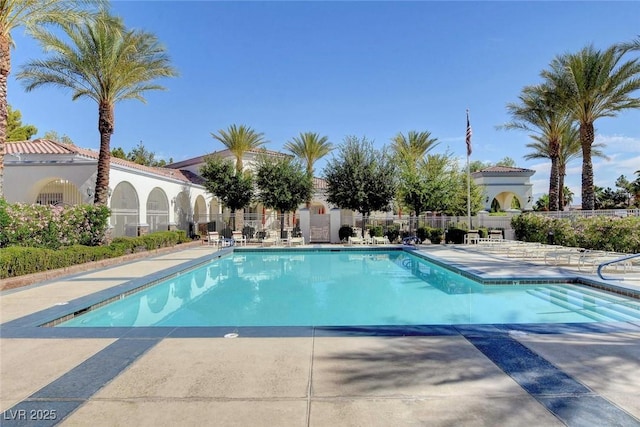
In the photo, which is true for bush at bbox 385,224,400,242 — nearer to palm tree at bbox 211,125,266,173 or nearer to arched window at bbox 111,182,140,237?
palm tree at bbox 211,125,266,173

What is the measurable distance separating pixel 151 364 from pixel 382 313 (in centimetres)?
500

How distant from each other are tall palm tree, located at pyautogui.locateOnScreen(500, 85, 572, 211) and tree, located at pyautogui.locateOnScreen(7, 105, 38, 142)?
40.4m

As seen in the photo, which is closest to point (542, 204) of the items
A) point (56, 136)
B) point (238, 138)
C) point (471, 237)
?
point (471, 237)

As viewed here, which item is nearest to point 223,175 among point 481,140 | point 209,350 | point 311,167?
point 311,167

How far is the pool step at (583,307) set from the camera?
7029 mm

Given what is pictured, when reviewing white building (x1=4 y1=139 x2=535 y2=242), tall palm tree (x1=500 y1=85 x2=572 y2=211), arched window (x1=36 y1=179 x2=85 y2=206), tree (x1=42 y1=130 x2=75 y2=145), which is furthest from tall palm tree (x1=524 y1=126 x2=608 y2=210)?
tree (x1=42 y1=130 x2=75 y2=145)

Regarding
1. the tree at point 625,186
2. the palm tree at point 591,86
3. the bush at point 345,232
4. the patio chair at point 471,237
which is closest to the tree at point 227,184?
the bush at point 345,232

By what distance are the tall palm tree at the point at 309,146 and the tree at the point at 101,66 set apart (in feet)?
51.0

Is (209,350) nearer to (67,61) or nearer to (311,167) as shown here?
(67,61)

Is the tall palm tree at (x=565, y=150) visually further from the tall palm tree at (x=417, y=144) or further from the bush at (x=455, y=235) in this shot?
the bush at (x=455, y=235)

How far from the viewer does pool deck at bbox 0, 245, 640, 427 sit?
320 centimetres

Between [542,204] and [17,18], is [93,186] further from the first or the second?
[542,204]

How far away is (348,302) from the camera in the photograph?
9.24m

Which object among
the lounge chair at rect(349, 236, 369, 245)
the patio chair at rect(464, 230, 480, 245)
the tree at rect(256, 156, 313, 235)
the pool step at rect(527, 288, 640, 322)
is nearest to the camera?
the pool step at rect(527, 288, 640, 322)
